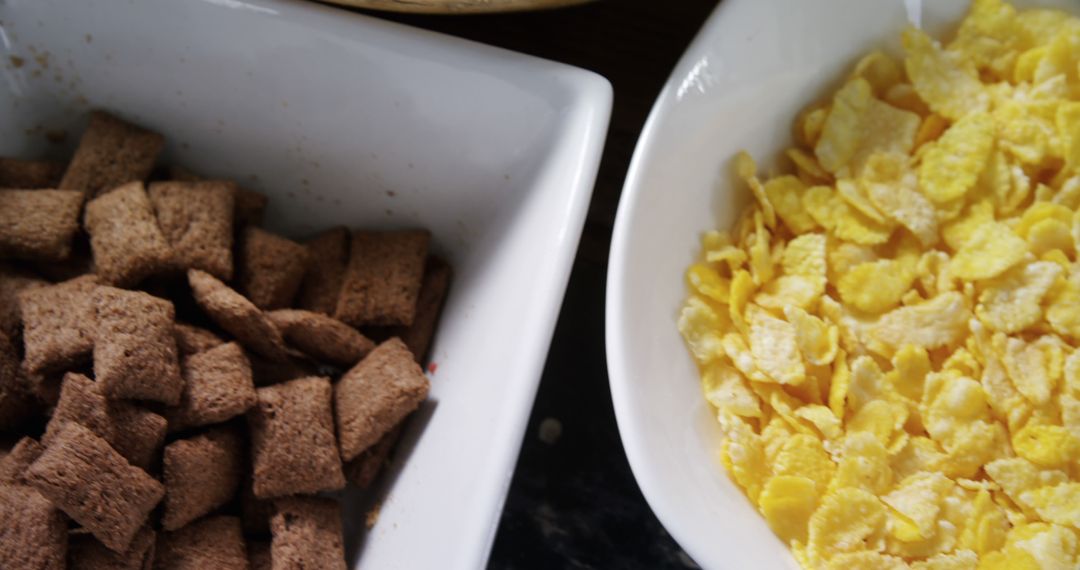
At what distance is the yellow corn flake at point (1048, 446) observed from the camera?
0.65 meters

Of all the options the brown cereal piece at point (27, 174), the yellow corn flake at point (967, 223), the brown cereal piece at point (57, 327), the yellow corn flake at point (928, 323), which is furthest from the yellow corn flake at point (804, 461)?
the brown cereal piece at point (27, 174)

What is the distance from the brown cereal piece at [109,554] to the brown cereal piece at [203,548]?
17 mm

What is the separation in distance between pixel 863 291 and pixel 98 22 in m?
0.66

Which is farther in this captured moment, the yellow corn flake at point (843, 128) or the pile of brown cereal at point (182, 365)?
the yellow corn flake at point (843, 128)

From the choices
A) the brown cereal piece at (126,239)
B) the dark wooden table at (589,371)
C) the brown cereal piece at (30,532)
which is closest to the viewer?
the brown cereal piece at (30,532)

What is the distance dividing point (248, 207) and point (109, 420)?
24 cm

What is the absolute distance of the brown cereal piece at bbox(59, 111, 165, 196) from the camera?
0.78m

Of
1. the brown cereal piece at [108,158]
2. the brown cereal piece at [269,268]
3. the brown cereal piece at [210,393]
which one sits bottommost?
the brown cereal piece at [210,393]

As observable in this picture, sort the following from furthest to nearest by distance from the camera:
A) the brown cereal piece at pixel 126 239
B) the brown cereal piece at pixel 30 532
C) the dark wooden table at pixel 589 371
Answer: the dark wooden table at pixel 589 371
the brown cereal piece at pixel 126 239
the brown cereal piece at pixel 30 532

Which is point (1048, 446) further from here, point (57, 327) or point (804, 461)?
point (57, 327)

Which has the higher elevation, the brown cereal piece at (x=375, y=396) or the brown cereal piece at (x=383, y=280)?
the brown cereal piece at (x=383, y=280)

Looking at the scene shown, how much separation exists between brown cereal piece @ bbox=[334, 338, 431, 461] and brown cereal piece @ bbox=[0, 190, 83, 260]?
0.84 feet

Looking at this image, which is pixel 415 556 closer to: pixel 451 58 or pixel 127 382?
pixel 127 382

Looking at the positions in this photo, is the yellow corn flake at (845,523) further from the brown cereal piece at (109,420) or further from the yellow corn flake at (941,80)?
the brown cereal piece at (109,420)
